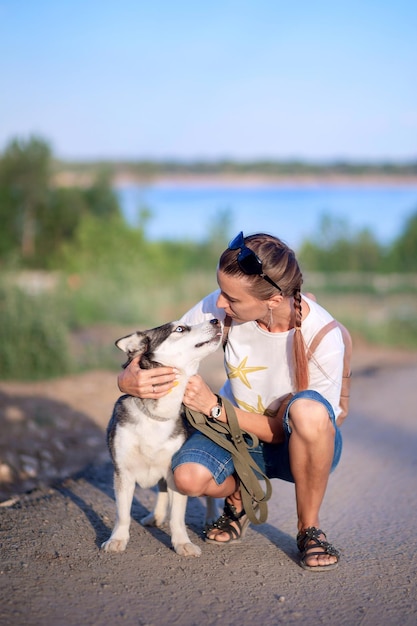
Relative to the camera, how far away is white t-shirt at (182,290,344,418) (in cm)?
382

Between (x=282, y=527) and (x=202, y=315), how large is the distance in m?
1.36

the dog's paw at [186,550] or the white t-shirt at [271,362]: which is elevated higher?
the white t-shirt at [271,362]

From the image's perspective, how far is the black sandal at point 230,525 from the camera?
4027mm

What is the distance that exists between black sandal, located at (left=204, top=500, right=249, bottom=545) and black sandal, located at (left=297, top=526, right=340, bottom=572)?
43 centimetres

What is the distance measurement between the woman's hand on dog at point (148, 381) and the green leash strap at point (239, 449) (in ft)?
0.70

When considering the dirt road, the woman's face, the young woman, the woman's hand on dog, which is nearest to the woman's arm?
the young woman

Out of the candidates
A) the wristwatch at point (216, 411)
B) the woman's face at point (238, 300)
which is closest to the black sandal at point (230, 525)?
the wristwatch at point (216, 411)

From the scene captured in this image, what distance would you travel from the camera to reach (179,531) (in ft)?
12.5

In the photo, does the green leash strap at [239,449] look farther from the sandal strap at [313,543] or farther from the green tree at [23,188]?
the green tree at [23,188]

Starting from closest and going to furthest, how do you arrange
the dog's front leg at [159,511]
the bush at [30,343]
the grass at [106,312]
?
the dog's front leg at [159,511]
the bush at [30,343]
the grass at [106,312]

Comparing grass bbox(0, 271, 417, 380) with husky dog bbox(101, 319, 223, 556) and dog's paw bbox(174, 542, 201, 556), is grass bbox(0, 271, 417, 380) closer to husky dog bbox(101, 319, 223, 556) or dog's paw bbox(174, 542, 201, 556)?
husky dog bbox(101, 319, 223, 556)

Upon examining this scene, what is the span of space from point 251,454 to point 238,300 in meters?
0.89

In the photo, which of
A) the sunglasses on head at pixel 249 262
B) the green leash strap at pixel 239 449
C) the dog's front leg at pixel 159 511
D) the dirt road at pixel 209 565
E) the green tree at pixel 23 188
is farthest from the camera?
the green tree at pixel 23 188

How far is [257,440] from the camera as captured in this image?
3.98 m
